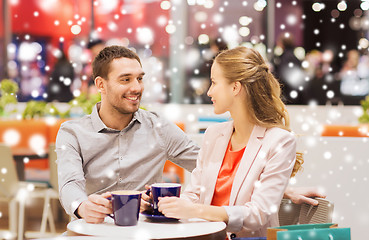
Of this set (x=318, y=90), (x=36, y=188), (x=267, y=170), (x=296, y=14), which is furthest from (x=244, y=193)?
(x=296, y=14)

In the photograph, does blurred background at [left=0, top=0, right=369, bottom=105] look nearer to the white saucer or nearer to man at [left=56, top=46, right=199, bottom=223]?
man at [left=56, top=46, right=199, bottom=223]

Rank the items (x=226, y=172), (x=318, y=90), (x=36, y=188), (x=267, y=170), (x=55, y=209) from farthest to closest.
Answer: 1. (x=318, y=90)
2. (x=55, y=209)
3. (x=36, y=188)
4. (x=226, y=172)
5. (x=267, y=170)

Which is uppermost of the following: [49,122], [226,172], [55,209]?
[226,172]

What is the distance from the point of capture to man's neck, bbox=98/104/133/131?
211 cm

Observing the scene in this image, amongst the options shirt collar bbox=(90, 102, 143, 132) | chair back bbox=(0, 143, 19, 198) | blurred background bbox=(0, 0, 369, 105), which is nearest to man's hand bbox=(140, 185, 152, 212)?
shirt collar bbox=(90, 102, 143, 132)

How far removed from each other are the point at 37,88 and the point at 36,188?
4.43 metres

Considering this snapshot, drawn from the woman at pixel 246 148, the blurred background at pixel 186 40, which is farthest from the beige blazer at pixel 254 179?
the blurred background at pixel 186 40

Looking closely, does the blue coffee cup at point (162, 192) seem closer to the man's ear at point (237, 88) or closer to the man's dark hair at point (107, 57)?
the man's ear at point (237, 88)

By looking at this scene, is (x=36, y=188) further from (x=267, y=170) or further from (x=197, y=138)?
(x=267, y=170)

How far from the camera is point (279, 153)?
1.66 meters

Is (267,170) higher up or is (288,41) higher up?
(288,41)

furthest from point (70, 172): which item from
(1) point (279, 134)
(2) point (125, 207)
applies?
(1) point (279, 134)

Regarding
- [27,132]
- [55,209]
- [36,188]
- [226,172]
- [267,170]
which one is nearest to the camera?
[267,170]

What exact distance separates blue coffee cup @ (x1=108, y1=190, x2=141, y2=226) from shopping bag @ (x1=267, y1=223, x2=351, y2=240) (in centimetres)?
39
